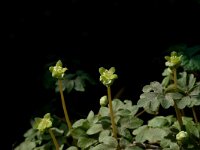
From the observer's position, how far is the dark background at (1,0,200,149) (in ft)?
10.00

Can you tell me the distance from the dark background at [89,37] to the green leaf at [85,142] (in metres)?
1.04

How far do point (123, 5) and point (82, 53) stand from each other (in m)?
0.46

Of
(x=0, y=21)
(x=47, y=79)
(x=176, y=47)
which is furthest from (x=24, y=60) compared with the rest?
(x=176, y=47)

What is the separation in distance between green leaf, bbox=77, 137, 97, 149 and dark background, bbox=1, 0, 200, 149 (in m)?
1.04

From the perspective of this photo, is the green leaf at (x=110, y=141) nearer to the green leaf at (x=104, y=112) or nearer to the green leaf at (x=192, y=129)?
the green leaf at (x=104, y=112)

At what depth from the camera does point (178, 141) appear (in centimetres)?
183

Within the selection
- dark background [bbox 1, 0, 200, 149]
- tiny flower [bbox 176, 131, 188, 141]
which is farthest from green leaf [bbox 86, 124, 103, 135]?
dark background [bbox 1, 0, 200, 149]

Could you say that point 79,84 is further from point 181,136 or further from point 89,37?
point 89,37

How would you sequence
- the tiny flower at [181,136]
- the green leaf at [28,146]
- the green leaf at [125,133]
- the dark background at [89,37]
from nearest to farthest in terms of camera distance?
the tiny flower at [181,136] < the green leaf at [125,133] < the green leaf at [28,146] < the dark background at [89,37]

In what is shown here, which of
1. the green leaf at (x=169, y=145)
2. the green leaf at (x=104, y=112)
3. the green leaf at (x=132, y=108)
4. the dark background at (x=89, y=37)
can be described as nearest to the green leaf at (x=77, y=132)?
the green leaf at (x=104, y=112)

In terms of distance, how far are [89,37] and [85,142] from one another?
4.49ft

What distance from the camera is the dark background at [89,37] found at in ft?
10.00

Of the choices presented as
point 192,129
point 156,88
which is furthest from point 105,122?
point 192,129

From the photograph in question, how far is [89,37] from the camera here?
3.21m
